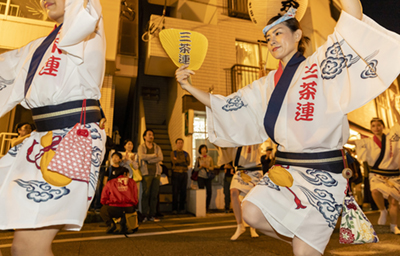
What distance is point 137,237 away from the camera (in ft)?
12.5

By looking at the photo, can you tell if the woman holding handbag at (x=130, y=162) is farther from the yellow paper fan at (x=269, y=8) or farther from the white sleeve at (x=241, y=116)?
the yellow paper fan at (x=269, y=8)

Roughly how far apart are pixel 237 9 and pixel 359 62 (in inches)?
370

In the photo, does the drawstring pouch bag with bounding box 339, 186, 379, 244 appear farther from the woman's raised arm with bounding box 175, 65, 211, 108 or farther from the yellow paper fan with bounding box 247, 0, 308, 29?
the yellow paper fan with bounding box 247, 0, 308, 29

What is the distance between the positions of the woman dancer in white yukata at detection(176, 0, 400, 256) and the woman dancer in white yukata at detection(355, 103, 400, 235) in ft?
12.3

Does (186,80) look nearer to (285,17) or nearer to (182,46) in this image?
(182,46)

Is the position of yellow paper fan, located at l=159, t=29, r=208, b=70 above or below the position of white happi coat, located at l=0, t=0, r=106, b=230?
above

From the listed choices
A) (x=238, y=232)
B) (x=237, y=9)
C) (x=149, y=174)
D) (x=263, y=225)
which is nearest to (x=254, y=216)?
(x=263, y=225)

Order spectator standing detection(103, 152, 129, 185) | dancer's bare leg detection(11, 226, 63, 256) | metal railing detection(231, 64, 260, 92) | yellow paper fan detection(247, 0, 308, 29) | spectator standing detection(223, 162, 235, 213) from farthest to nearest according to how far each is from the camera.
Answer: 1. metal railing detection(231, 64, 260, 92)
2. spectator standing detection(223, 162, 235, 213)
3. spectator standing detection(103, 152, 129, 185)
4. yellow paper fan detection(247, 0, 308, 29)
5. dancer's bare leg detection(11, 226, 63, 256)

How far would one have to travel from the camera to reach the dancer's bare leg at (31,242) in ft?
3.77

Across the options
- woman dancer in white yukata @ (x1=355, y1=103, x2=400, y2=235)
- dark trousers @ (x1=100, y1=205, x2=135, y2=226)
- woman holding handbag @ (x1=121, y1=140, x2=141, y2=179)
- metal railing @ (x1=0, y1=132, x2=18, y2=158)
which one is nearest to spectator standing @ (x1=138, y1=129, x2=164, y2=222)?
woman holding handbag @ (x1=121, y1=140, x2=141, y2=179)

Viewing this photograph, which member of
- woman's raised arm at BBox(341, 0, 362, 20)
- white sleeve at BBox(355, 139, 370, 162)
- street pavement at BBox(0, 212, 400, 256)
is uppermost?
woman's raised arm at BBox(341, 0, 362, 20)

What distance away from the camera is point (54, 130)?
1.36 metres

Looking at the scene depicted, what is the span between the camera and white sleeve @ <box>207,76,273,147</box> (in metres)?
1.99

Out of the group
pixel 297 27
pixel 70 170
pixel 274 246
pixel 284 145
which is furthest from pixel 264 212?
pixel 274 246
